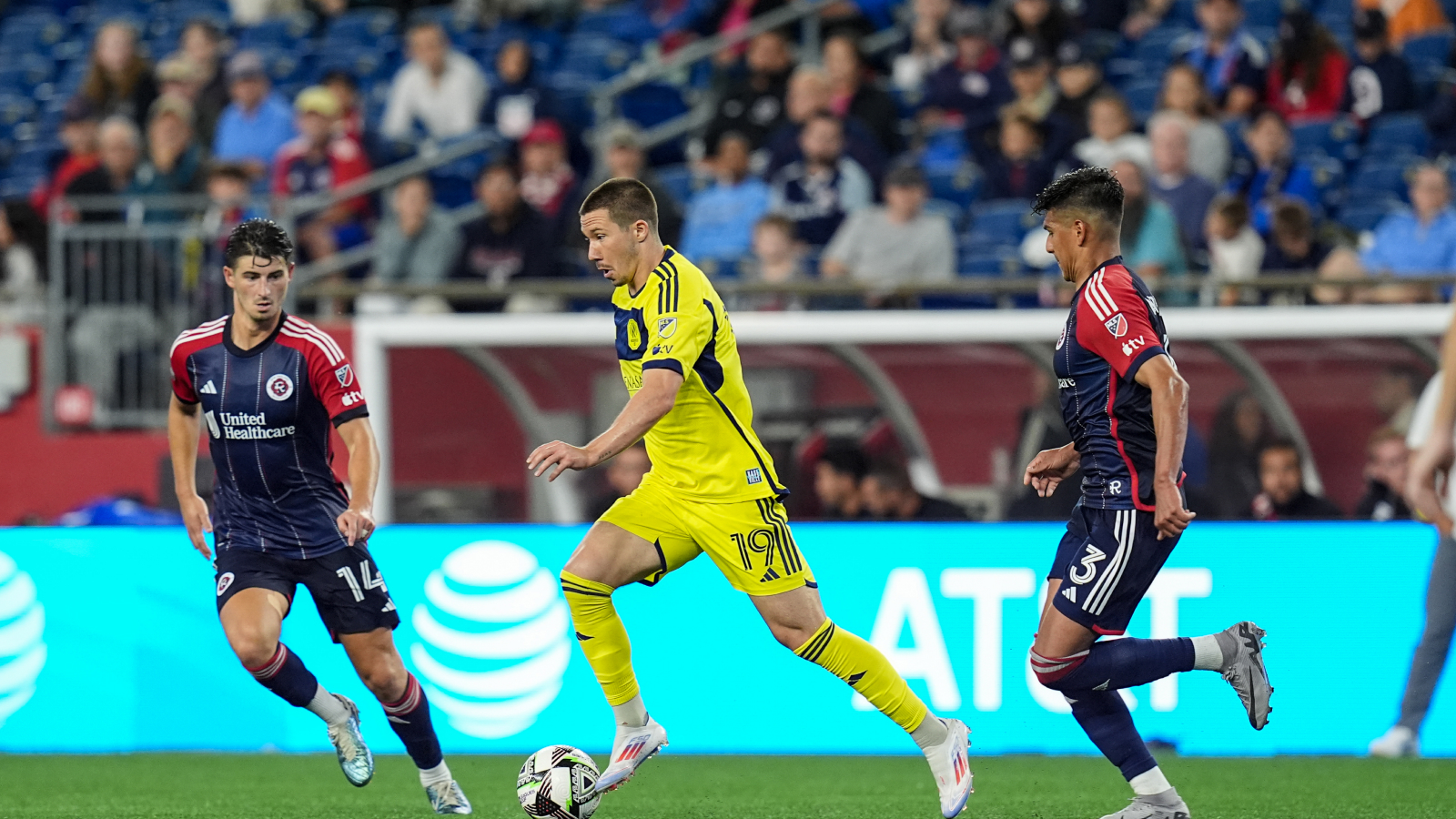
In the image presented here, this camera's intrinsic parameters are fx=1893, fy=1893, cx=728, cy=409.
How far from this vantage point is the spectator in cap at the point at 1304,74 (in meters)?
12.7

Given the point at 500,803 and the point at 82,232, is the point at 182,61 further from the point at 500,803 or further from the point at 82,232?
the point at 500,803

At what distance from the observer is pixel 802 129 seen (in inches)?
497

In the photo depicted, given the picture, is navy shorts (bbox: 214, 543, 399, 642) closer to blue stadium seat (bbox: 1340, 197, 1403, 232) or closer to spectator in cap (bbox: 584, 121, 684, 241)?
spectator in cap (bbox: 584, 121, 684, 241)

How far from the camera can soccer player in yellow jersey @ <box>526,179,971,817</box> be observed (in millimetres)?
6293

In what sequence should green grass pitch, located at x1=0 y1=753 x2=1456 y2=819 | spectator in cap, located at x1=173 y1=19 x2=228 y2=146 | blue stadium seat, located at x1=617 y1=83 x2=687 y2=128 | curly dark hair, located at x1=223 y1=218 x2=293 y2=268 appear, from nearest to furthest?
curly dark hair, located at x1=223 y1=218 x2=293 y2=268 → green grass pitch, located at x1=0 y1=753 x2=1456 y2=819 → blue stadium seat, located at x1=617 y1=83 x2=687 y2=128 → spectator in cap, located at x1=173 y1=19 x2=228 y2=146

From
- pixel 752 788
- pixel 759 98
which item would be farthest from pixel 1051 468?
pixel 759 98

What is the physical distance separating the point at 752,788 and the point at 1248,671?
8.43ft

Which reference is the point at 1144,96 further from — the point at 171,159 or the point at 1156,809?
the point at 1156,809

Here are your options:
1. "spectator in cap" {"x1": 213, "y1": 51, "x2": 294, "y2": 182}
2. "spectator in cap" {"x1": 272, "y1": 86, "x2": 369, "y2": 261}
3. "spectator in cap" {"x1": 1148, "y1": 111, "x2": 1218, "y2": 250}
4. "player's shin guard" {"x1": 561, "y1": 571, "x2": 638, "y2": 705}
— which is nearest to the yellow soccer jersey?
"player's shin guard" {"x1": 561, "y1": 571, "x2": 638, "y2": 705}

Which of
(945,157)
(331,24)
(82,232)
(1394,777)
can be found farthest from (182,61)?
(1394,777)

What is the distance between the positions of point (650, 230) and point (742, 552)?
1.12 metres

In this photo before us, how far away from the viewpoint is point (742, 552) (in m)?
6.31

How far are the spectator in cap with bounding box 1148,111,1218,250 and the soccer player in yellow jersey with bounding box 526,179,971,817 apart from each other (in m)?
5.99

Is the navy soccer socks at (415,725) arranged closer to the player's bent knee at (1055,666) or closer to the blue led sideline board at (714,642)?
the player's bent knee at (1055,666)
